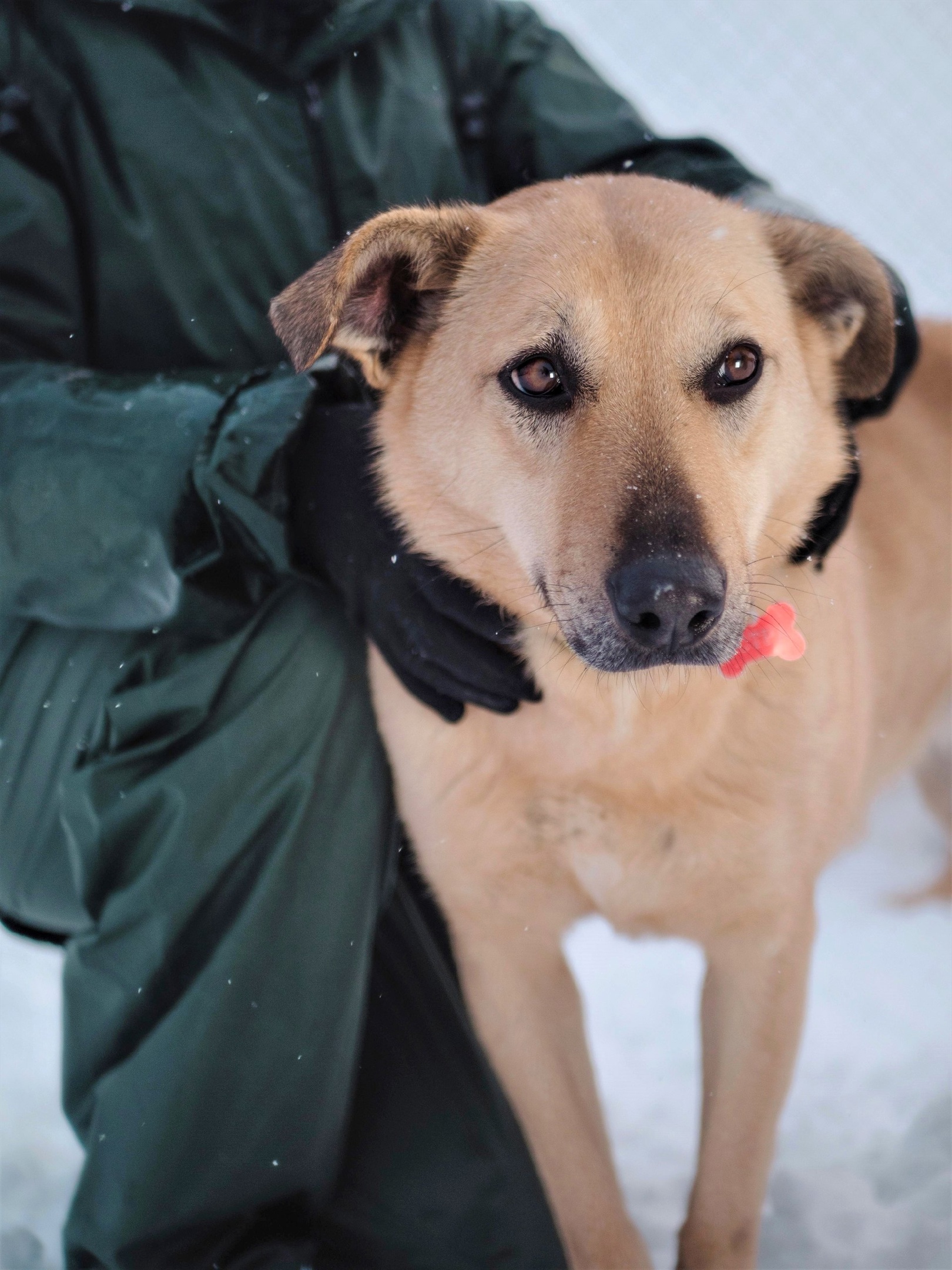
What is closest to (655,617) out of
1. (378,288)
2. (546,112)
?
(378,288)

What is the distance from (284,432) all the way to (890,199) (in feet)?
11.7

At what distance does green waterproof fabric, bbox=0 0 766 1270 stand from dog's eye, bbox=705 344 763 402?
79cm

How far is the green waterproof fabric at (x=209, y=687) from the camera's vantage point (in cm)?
190

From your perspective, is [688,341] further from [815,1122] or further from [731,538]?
[815,1122]

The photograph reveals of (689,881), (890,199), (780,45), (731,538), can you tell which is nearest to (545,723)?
(689,881)

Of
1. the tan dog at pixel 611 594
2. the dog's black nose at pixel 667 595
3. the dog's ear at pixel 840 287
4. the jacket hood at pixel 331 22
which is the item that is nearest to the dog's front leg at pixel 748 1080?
the tan dog at pixel 611 594

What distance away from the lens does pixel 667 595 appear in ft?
4.39

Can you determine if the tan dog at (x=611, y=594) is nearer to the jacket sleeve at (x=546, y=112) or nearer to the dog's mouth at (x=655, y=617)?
the dog's mouth at (x=655, y=617)

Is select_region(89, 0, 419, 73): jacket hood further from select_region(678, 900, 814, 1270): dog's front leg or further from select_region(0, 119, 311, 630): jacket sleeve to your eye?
select_region(678, 900, 814, 1270): dog's front leg

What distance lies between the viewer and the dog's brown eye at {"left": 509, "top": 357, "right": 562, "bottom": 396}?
1596 millimetres

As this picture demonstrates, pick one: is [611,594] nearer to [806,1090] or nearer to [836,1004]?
[806,1090]

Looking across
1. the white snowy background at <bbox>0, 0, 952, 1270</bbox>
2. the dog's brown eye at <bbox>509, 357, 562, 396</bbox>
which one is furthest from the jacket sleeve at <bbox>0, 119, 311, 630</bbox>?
the white snowy background at <bbox>0, 0, 952, 1270</bbox>

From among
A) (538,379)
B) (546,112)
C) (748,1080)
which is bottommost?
(748,1080)

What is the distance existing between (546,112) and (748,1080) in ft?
6.86
